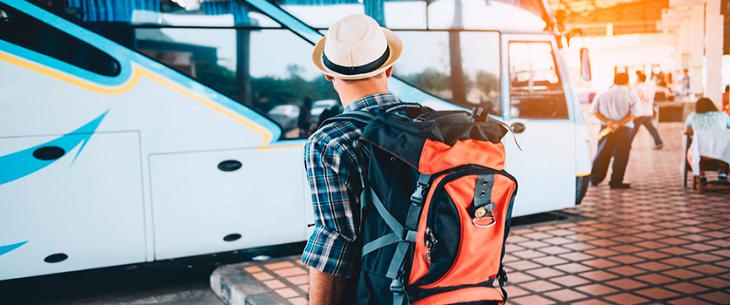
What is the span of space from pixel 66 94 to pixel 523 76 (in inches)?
165

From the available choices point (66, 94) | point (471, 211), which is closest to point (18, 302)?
point (66, 94)

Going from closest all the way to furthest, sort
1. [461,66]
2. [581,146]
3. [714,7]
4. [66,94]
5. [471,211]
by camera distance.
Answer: [471,211] → [66,94] → [461,66] → [581,146] → [714,7]

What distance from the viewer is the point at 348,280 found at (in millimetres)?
1959

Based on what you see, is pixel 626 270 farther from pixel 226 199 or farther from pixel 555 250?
pixel 226 199

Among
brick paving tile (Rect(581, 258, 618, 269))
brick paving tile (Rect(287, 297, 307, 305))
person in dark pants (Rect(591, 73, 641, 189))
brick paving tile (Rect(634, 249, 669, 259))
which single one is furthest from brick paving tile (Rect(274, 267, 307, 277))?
person in dark pants (Rect(591, 73, 641, 189))

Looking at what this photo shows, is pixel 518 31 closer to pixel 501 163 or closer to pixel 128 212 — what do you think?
pixel 128 212

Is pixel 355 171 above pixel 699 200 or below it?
above

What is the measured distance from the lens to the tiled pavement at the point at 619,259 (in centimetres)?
459

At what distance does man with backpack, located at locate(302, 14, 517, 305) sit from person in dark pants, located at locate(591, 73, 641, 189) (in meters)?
7.91

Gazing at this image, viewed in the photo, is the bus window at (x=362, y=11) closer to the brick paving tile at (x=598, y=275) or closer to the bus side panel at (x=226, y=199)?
the bus side panel at (x=226, y=199)

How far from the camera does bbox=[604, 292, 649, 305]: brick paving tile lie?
436 centimetres

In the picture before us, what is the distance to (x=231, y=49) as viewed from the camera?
5.33 m

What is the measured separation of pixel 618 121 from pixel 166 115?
6.54 m

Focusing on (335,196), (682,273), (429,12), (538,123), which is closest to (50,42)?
(429,12)
